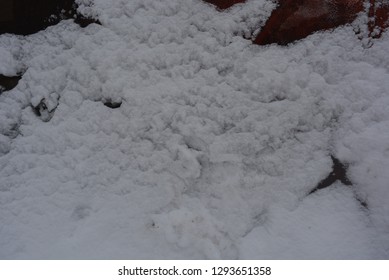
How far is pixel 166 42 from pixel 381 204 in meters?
0.68

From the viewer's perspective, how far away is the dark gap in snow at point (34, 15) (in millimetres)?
936

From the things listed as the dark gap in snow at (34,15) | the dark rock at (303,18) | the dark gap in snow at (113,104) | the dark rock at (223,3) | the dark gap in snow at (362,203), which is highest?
the dark rock at (303,18)

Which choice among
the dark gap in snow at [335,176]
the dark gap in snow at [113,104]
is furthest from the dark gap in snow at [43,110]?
the dark gap in snow at [335,176]

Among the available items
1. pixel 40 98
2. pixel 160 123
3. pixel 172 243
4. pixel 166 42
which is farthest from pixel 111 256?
pixel 166 42

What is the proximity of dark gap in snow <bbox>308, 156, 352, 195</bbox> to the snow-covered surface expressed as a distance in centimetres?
1

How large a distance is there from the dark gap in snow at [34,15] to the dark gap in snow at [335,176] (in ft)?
2.38

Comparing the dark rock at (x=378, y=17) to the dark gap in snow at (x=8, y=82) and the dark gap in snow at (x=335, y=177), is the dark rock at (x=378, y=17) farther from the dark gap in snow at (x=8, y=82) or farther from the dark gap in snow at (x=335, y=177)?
the dark gap in snow at (x=8, y=82)

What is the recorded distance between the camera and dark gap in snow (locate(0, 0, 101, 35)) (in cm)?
94

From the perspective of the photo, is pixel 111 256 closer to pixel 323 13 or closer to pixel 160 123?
pixel 160 123

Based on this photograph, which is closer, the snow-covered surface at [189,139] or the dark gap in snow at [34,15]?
the snow-covered surface at [189,139]

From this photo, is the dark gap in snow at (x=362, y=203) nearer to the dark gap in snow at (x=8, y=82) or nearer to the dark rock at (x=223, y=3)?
the dark rock at (x=223, y=3)

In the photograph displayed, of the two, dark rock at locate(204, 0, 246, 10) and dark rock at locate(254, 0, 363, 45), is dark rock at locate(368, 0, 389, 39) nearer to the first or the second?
dark rock at locate(254, 0, 363, 45)

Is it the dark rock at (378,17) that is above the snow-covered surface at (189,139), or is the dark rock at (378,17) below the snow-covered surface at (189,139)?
above

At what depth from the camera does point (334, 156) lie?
2.86 ft
